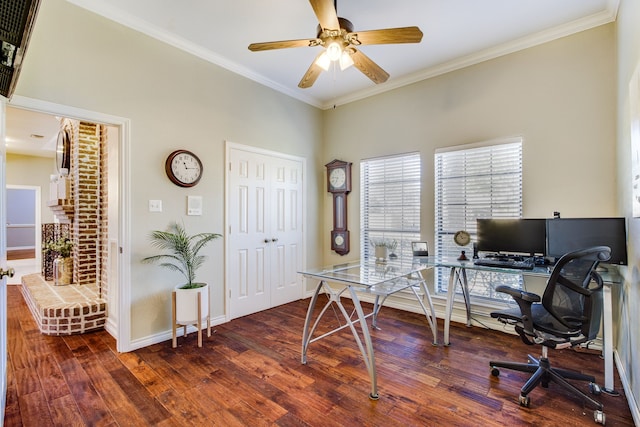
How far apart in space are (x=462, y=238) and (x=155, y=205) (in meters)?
3.23

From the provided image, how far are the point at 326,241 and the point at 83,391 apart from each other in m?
3.30

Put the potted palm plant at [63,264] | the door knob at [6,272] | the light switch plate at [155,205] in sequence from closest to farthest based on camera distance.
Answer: the door knob at [6,272]
the light switch plate at [155,205]
the potted palm plant at [63,264]

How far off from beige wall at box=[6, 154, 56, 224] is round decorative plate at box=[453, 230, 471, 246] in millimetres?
8839

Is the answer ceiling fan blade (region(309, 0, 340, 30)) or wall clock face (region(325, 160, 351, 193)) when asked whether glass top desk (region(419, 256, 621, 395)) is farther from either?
ceiling fan blade (region(309, 0, 340, 30))

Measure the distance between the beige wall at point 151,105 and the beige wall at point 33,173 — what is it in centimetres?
633

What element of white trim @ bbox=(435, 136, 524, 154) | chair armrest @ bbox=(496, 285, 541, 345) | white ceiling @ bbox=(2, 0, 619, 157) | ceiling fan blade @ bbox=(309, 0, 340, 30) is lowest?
chair armrest @ bbox=(496, 285, 541, 345)

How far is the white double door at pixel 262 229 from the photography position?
3.62 metres

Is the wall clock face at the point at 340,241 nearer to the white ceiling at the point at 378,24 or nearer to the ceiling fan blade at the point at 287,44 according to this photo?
the white ceiling at the point at 378,24

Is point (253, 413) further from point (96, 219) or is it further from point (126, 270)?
point (96, 219)

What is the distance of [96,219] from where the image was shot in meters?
3.80

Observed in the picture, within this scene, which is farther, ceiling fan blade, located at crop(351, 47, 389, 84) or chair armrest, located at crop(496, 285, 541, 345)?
ceiling fan blade, located at crop(351, 47, 389, 84)

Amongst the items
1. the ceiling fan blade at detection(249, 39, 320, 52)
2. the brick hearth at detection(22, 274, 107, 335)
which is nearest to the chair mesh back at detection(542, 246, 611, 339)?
the ceiling fan blade at detection(249, 39, 320, 52)

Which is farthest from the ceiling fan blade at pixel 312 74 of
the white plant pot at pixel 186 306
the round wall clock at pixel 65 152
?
the round wall clock at pixel 65 152

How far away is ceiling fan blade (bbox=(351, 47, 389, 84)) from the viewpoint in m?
2.41
